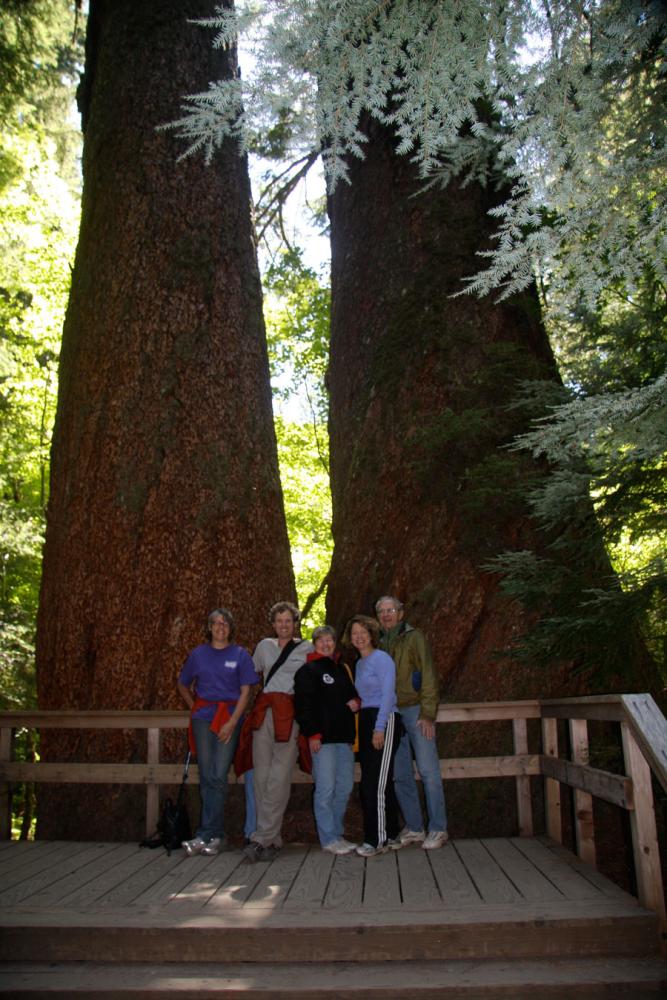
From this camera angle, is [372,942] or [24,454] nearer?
[372,942]

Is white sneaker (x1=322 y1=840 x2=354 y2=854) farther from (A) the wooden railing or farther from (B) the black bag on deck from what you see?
(B) the black bag on deck

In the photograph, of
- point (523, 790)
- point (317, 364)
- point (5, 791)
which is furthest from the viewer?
point (317, 364)

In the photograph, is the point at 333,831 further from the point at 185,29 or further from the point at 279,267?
the point at 279,267

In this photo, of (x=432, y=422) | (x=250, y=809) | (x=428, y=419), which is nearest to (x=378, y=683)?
(x=250, y=809)

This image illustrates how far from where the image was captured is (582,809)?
16.0 ft

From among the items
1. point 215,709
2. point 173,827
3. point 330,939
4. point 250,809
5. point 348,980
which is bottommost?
point 348,980

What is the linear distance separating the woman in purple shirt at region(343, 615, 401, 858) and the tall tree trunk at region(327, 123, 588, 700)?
103 cm

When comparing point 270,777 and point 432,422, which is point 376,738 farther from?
point 432,422

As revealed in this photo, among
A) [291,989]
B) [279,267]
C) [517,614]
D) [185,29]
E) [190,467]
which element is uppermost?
[279,267]

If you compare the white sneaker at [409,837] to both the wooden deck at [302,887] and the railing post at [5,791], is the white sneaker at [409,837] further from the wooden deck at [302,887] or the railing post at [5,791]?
the railing post at [5,791]

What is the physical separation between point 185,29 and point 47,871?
7.63 m

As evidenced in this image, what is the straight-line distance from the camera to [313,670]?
527 cm

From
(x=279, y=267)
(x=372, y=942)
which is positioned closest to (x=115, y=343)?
(x=372, y=942)

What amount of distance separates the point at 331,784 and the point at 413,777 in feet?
2.01
